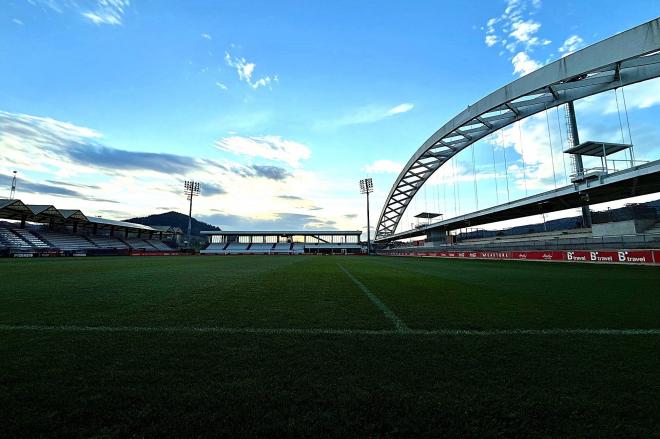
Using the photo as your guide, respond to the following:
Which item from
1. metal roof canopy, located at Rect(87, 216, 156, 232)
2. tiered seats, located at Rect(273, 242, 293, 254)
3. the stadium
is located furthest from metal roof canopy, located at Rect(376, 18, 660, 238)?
metal roof canopy, located at Rect(87, 216, 156, 232)

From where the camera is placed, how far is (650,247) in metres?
14.7

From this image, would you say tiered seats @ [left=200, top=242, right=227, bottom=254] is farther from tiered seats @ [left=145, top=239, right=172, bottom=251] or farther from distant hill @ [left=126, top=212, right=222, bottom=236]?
distant hill @ [left=126, top=212, right=222, bottom=236]

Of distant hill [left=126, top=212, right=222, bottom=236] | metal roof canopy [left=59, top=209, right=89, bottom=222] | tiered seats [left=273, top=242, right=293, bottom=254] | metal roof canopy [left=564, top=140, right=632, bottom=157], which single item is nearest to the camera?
metal roof canopy [left=564, top=140, right=632, bottom=157]

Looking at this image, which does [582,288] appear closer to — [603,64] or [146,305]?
[146,305]

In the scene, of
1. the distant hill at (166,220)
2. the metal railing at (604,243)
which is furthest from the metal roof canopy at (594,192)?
the distant hill at (166,220)

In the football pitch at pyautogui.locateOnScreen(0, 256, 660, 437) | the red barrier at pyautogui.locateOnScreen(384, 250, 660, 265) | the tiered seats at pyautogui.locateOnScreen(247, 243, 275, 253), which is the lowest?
the football pitch at pyautogui.locateOnScreen(0, 256, 660, 437)

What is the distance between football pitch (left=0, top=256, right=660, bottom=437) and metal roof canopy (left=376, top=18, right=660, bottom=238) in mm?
20070

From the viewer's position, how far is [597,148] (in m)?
21.3

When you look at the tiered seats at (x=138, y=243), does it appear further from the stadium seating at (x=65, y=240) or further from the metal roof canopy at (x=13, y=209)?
the metal roof canopy at (x=13, y=209)

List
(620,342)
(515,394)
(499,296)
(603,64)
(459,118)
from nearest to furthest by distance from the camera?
(515,394)
(620,342)
(499,296)
(603,64)
(459,118)

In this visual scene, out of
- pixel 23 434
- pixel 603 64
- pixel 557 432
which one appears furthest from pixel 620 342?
pixel 603 64

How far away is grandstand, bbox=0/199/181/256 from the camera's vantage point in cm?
3953

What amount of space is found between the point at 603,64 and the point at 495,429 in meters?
24.7

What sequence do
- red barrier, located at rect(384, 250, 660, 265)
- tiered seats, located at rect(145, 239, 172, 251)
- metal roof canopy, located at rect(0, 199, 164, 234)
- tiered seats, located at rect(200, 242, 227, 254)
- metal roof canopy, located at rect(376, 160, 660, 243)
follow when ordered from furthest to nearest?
tiered seats, located at rect(200, 242, 227, 254)
tiered seats, located at rect(145, 239, 172, 251)
metal roof canopy, located at rect(0, 199, 164, 234)
metal roof canopy, located at rect(376, 160, 660, 243)
red barrier, located at rect(384, 250, 660, 265)
